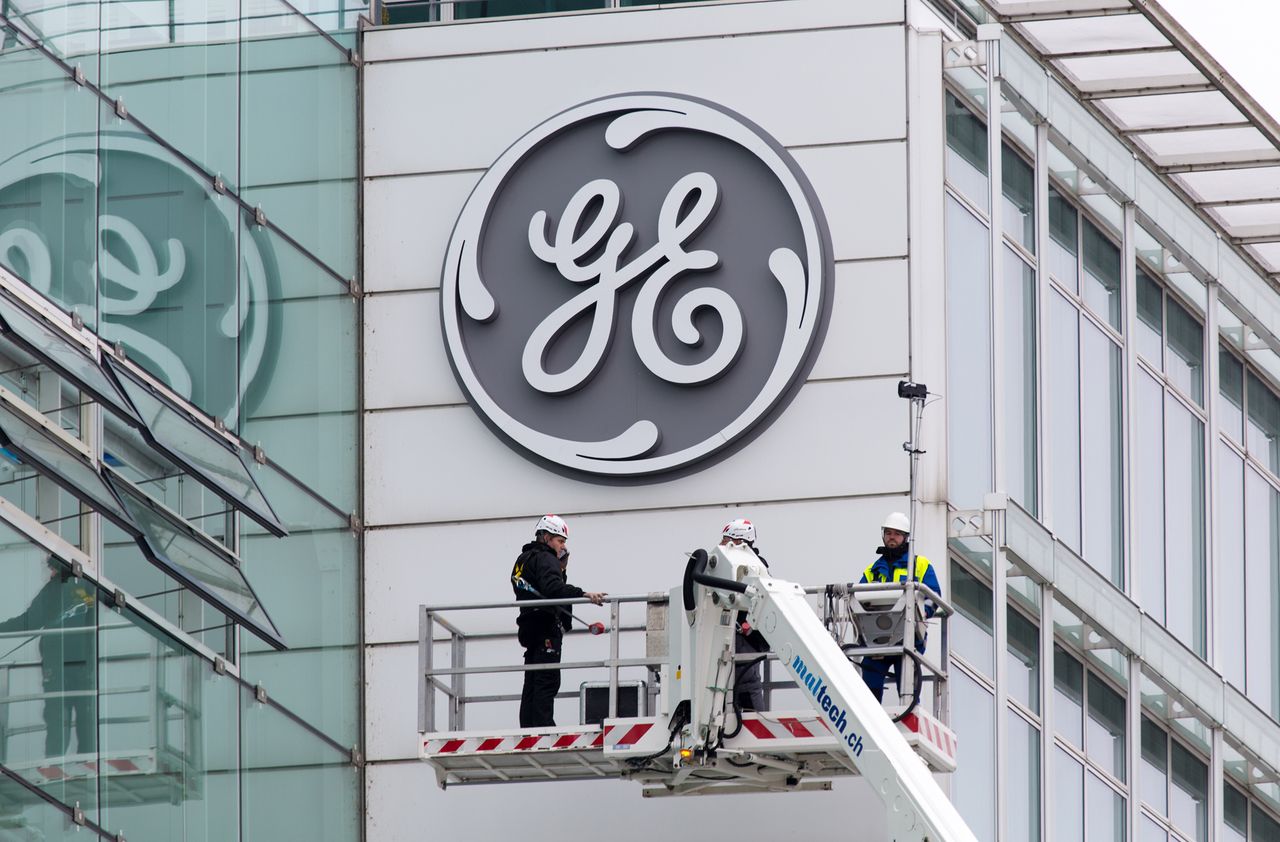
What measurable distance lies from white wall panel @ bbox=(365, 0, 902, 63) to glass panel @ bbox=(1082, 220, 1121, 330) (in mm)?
3484

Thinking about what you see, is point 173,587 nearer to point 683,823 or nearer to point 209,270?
point 209,270

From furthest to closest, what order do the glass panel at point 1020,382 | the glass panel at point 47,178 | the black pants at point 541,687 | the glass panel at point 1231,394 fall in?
the glass panel at point 1231,394, the glass panel at point 1020,382, the black pants at point 541,687, the glass panel at point 47,178

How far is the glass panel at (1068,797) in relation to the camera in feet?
83.0

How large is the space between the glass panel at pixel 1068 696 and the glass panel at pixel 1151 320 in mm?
3886

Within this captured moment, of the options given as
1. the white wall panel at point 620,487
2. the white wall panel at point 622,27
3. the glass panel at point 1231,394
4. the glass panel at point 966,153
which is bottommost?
the white wall panel at point 620,487

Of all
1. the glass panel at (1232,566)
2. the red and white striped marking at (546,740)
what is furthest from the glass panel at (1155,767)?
the red and white striped marking at (546,740)

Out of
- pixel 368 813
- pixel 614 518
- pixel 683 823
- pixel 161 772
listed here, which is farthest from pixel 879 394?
pixel 161 772

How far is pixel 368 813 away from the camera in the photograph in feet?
81.5

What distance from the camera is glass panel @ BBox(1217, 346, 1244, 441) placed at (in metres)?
29.4

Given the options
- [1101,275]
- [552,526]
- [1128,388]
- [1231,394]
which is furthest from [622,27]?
[1231,394]

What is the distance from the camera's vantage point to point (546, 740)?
22.8 metres

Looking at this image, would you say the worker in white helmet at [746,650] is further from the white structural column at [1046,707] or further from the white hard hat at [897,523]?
the white structural column at [1046,707]

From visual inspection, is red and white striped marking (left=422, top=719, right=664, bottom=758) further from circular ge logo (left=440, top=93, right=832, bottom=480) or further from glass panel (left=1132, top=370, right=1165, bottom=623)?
glass panel (left=1132, top=370, right=1165, bottom=623)

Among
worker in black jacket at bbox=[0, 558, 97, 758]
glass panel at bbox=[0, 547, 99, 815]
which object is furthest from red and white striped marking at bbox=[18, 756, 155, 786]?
worker in black jacket at bbox=[0, 558, 97, 758]
